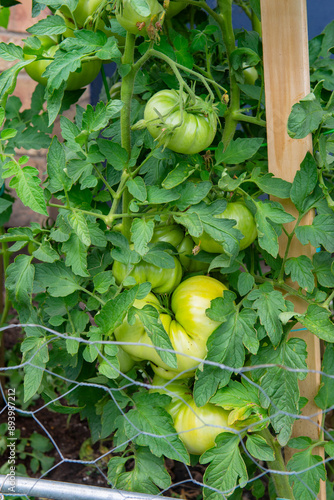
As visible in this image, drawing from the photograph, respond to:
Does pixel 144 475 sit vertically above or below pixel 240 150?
below

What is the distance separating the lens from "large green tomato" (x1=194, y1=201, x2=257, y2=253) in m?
0.81

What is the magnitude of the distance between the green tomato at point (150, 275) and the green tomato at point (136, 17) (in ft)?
1.17

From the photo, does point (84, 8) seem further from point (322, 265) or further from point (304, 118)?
point (322, 265)

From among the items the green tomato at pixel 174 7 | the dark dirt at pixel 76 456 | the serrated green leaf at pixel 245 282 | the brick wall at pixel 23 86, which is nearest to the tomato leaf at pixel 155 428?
the serrated green leaf at pixel 245 282

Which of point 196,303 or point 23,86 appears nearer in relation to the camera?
point 196,303

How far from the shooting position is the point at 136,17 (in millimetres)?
685

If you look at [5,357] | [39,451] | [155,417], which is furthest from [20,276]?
[5,357]

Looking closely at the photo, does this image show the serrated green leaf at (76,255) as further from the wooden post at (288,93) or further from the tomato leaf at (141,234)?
the wooden post at (288,93)

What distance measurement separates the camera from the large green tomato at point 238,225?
0.81 meters

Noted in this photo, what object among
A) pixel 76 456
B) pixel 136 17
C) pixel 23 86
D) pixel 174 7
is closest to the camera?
pixel 136 17

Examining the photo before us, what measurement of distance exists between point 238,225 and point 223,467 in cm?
38

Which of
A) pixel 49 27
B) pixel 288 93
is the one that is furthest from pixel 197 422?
pixel 49 27

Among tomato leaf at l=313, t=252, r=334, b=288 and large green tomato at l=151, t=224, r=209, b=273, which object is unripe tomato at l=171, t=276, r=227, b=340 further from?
tomato leaf at l=313, t=252, r=334, b=288

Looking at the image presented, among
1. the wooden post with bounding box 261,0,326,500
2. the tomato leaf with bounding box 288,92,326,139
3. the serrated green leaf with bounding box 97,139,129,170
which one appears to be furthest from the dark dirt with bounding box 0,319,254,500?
the tomato leaf with bounding box 288,92,326,139
